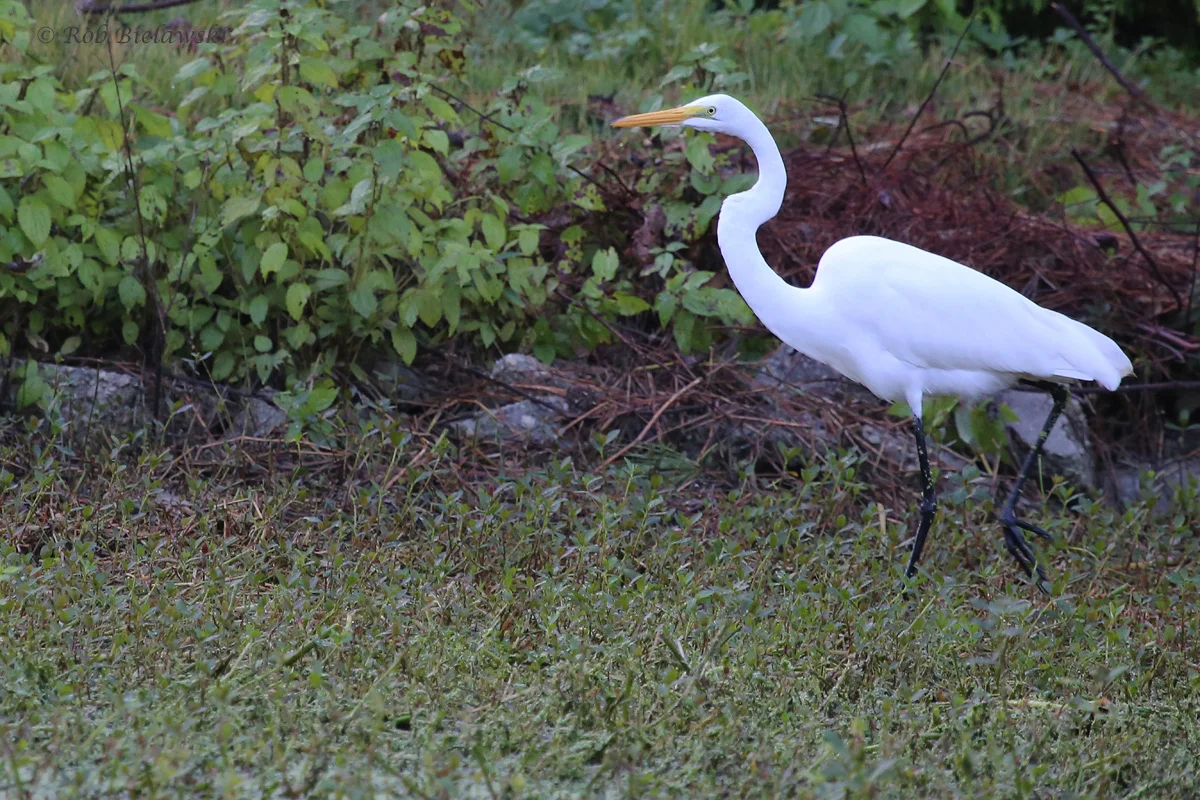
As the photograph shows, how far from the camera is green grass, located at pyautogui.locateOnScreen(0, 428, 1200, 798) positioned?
2467mm

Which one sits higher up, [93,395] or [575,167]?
[575,167]

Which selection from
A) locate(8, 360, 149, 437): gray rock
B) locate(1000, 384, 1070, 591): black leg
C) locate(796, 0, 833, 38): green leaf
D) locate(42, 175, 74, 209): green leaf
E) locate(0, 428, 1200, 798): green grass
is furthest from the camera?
locate(796, 0, 833, 38): green leaf

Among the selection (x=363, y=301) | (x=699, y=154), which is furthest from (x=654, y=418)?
(x=363, y=301)

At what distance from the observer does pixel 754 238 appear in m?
3.98

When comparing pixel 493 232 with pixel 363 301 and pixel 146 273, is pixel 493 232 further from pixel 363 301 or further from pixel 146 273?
pixel 146 273

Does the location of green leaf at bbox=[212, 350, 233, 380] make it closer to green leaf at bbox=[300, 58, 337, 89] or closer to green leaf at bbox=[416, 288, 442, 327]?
green leaf at bbox=[416, 288, 442, 327]

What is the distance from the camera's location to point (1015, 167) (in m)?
6.83

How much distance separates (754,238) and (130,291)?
6.75 feet

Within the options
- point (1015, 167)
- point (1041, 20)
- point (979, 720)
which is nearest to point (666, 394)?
point (979, 720)

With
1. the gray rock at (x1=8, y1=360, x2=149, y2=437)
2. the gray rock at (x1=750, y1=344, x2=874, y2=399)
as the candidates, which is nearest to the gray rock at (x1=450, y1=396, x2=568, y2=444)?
the gray rock at (x1=750, y1=344, x2=874, y2=399)

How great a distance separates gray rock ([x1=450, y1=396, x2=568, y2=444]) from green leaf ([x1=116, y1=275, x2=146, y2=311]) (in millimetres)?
1145

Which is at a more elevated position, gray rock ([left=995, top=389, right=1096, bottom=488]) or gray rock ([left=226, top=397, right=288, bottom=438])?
gray rock ([left=995, top=389, right=1096, bottom=488])

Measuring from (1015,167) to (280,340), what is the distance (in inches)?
155

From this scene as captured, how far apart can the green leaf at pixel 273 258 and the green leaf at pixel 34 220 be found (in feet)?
2.20
